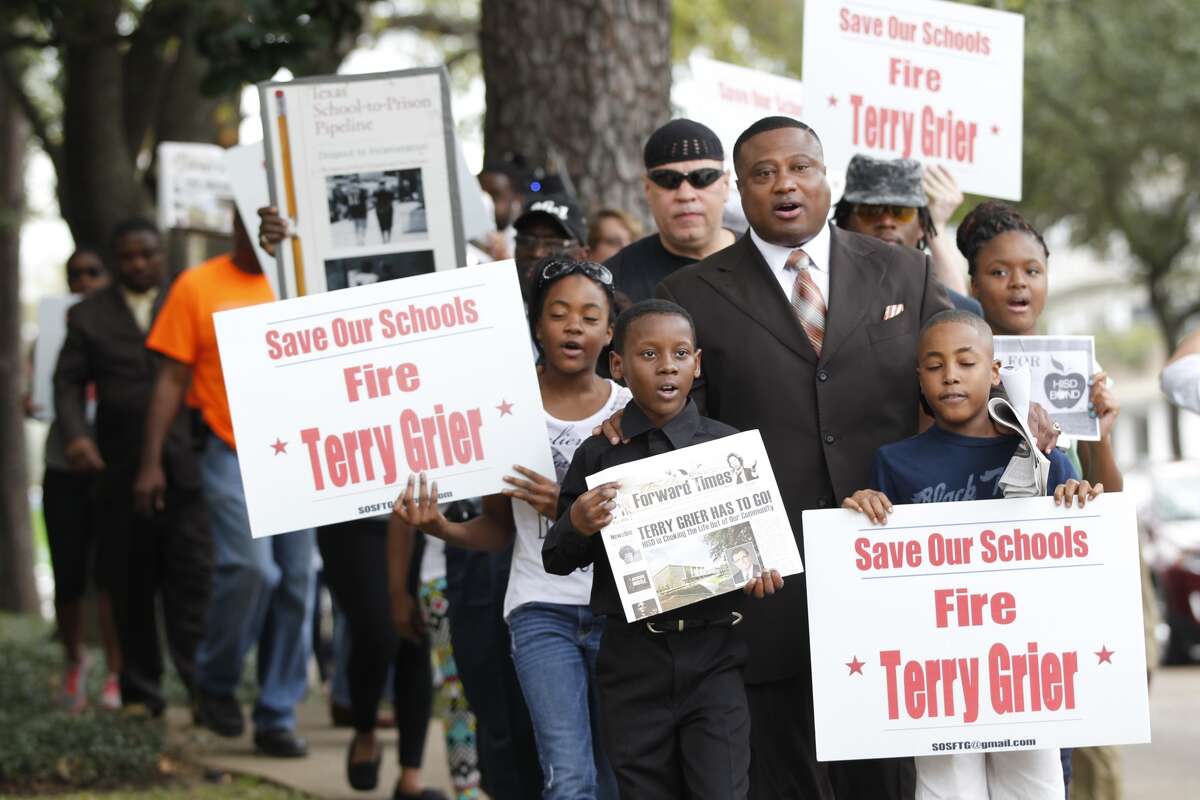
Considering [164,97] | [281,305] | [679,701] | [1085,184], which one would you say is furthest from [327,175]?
[1085,184]

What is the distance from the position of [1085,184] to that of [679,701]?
25178 millimetres

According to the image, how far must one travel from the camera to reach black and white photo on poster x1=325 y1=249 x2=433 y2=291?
247 inches

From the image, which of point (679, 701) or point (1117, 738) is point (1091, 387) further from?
point (679, 701)

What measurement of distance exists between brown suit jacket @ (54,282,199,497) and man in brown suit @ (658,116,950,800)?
4574 mm

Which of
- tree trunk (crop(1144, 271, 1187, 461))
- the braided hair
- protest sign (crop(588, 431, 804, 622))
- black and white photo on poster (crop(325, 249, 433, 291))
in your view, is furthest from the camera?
tree trunk (crop(1144, 271, 1187, 461))

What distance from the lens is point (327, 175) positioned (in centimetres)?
630

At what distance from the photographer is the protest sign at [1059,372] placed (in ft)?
17.1

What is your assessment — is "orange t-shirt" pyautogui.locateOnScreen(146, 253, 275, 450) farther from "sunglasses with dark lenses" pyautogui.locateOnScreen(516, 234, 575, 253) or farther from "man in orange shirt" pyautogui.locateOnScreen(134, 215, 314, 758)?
"sunglasses with dark lenses" pyautogui.locateOnScreen(516, 234, 575, 253)

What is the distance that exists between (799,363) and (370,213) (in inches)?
79.4

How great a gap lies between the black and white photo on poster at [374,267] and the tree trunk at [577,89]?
8.12 feet

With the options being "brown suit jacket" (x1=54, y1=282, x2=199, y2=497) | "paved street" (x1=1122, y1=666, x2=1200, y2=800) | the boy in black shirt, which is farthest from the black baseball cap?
"paved street" (x1=1122, y1=666, x2=1200, y2=800)

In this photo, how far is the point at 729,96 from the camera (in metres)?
7.62

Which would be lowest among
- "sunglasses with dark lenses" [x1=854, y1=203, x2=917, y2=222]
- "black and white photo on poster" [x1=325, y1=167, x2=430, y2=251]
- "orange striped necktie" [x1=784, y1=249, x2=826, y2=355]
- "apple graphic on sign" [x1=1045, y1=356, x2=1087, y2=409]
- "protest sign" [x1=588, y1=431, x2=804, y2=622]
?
"protest sign" [x1=588, y1=431, x2=804, y2=622]

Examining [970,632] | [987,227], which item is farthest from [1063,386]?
[970,632]
